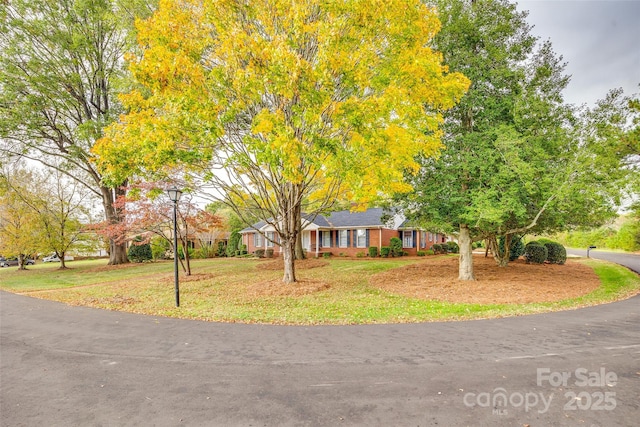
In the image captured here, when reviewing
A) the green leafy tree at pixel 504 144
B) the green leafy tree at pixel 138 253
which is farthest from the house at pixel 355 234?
the green leafy tree at pixel 504 144

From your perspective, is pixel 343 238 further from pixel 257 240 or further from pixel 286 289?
pixel 286 289

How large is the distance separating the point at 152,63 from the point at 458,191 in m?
11.8

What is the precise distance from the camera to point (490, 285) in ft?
42.0

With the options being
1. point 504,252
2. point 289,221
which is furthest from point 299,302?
point 504,252

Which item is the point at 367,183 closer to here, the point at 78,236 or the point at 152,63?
the point at 152,63

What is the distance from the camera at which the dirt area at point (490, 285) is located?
10523 mm

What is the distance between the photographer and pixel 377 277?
15398mm

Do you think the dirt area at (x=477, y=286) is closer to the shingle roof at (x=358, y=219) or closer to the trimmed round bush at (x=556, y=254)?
the trimmed round bush at (x=556, y=254)

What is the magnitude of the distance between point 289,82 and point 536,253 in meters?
22.5

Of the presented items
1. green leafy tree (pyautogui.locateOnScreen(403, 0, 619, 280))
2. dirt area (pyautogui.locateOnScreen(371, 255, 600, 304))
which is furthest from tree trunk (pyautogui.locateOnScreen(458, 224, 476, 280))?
dirt area (pyautogui.locateOnScreen(371, 255, 600, 304))

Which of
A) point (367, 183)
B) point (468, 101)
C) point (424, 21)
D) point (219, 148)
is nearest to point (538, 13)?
point (468, 101)

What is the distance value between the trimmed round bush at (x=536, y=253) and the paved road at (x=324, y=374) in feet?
54.3

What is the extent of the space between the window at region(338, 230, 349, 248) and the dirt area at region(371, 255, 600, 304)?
12.3 metres

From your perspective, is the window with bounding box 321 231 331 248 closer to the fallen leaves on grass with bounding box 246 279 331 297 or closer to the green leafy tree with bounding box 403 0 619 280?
the green leafy tree with bounding box 403 0 619 280
